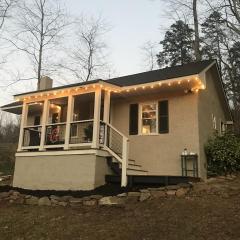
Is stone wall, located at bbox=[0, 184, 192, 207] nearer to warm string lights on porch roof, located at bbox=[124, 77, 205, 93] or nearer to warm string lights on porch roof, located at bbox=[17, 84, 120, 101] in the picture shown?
warm string lights on porch roof, located at bbox=[124, 77, 205, 93]

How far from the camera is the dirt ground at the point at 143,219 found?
7.73 m

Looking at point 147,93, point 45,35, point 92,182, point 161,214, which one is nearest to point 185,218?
point 161,214

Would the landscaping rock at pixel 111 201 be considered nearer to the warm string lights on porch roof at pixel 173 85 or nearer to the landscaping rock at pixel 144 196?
the landscaping rock at pixel 144 196

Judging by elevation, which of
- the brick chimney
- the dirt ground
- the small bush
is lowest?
the dirt ground

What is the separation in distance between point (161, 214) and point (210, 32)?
88.5 feet

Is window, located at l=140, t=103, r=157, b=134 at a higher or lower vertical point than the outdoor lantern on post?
higher

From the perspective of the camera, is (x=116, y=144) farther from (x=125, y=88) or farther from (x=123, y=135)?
(x=125, y=88)

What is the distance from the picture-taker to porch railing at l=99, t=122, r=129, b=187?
38.7 feet

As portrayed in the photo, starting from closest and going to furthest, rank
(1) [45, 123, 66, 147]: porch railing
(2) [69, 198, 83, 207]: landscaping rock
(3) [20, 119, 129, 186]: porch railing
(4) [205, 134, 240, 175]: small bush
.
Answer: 1. (2) [69, 198, 83, 207]: landscaping rock
2. (3) [20, 119, 129, 186]: porch railing
3. (4) [205, 134, 240, 175]: small bush
4. (1) [45, 123, 66, 147]: porch railing

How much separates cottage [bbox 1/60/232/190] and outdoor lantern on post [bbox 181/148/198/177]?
4 cm

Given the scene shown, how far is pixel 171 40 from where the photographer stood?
118 ft

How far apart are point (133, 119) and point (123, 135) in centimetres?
215

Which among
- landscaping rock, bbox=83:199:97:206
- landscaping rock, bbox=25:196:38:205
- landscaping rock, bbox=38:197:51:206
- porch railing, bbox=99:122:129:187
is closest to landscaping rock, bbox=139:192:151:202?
landscaping rock, bbox=83:199:97:206

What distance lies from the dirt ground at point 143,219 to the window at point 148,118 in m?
3.86
